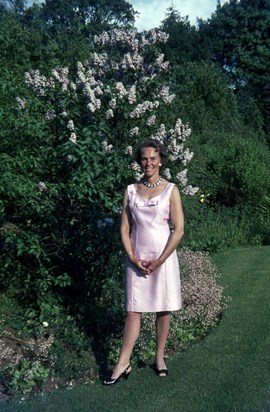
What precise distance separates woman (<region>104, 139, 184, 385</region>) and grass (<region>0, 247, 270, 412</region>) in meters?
0.28

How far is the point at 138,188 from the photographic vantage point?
6109mm

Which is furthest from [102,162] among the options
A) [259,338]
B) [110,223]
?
[259,338]

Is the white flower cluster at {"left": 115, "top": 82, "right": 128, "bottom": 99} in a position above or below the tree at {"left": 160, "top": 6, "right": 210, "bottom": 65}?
below

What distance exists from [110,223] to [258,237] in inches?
353

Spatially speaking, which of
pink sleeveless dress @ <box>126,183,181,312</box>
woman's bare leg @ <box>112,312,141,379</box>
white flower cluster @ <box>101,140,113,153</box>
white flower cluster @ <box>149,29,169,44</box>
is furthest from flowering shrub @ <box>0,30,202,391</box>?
pink sleeveless dress @ <box>126,183,181,312</box>

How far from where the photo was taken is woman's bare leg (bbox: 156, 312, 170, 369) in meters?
6.12

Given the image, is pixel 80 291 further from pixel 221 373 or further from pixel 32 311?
pixel 221 373

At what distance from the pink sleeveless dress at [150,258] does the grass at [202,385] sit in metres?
0.62

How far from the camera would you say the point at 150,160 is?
237 inches

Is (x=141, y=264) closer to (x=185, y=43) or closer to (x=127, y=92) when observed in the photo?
(x=127, y=92)

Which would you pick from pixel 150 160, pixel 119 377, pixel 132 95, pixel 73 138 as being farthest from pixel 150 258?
pixel 132 95

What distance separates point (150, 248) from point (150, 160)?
68 cm

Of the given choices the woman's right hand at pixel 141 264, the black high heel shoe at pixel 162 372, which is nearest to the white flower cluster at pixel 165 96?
the woman's right hand at pixel 141 264

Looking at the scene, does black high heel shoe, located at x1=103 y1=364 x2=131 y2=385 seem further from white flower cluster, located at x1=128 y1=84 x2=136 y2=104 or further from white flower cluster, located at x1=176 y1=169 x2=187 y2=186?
white flower cluster, located at x1=128 y1=84 x2=136 y2=104
